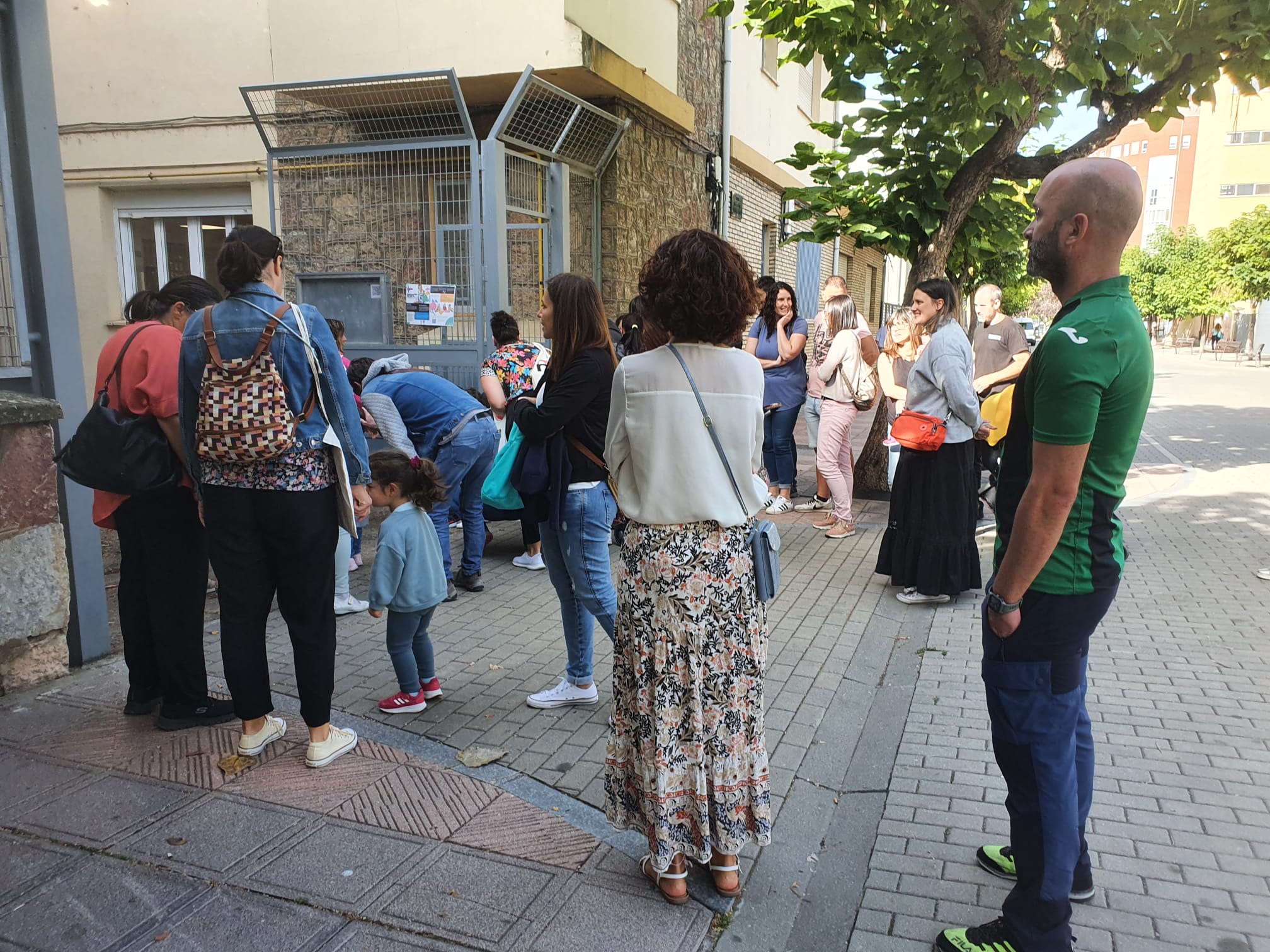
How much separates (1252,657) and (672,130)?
8.60 meters

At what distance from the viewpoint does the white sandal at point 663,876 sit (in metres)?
2.70

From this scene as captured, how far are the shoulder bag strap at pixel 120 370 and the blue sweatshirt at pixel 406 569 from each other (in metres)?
1.13

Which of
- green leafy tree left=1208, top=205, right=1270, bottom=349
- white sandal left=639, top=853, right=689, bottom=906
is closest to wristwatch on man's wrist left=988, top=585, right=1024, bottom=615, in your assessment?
white sandal left=639, top=853, right=689, bottom=906

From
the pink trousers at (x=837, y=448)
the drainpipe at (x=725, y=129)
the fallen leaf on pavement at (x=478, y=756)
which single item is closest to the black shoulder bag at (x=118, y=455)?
the fallen leaf on pavement at (x=478, y=756)

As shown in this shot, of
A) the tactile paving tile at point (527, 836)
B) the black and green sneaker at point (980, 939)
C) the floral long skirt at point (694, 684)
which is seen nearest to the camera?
the black and green sneaker at point (980, 939)

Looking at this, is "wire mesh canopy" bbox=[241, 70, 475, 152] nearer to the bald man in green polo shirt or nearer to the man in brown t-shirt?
the man in brown t-shirt

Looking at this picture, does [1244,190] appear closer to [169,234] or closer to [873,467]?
[873,467]

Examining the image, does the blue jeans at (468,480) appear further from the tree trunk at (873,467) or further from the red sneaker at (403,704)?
the tree trunk at (873,467)

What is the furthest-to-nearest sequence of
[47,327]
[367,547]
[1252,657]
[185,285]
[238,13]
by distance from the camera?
[238,13]
[367,547]
[1252,657]
[47,327]
[185,285]

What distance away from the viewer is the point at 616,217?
9.90 metres

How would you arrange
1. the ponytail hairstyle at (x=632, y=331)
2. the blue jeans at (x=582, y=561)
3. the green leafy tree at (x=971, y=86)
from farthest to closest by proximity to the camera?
the green leafy tree at (x=971, y=86) → the ponytail hairstyle at (x=632, y=331) → the blue jeans at (x=582, y=561)

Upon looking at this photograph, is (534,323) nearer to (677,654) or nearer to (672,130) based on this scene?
(672,130)

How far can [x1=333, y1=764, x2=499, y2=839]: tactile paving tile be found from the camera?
122 inches

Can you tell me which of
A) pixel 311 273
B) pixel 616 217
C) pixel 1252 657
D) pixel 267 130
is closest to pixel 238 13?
pixel 267 130
